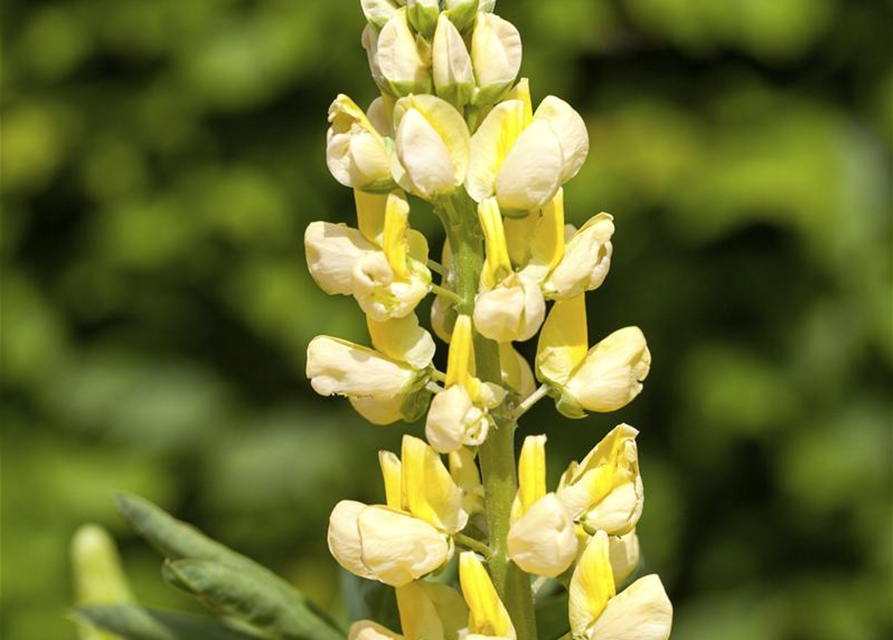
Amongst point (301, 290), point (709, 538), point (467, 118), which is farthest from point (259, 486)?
point (467, 118)

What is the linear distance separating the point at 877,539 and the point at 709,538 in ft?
1.15

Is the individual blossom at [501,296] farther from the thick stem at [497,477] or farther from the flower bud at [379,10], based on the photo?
the flower bud at [379,10]

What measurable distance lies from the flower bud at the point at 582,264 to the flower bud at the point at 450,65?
102 millimetres

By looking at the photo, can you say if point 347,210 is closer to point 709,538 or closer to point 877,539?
point 709,538

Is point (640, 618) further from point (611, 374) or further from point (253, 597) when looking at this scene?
point (253, 597)

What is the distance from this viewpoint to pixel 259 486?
287 cm

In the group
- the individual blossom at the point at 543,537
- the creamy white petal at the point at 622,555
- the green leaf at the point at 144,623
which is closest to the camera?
the individual blossom at the point at 543,537

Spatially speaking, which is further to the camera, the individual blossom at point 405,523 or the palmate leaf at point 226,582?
the palmate leaf at point 226,582

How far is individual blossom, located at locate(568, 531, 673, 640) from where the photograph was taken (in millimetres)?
708

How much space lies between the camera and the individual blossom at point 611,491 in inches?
28.5

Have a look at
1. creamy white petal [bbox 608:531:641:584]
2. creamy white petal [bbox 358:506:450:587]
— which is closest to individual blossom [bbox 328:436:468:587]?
creamy white petal [bbox 358:506:450:587]

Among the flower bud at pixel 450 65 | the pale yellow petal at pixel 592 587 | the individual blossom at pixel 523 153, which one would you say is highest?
the flower bud at pixel 450 65

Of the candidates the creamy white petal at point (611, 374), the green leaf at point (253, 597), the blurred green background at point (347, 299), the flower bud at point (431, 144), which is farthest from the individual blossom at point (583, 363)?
the blurred green background at point (347, 299)

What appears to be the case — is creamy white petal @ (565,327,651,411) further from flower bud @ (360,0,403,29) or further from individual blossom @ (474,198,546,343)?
flower bud @ (360,0,403,29)
